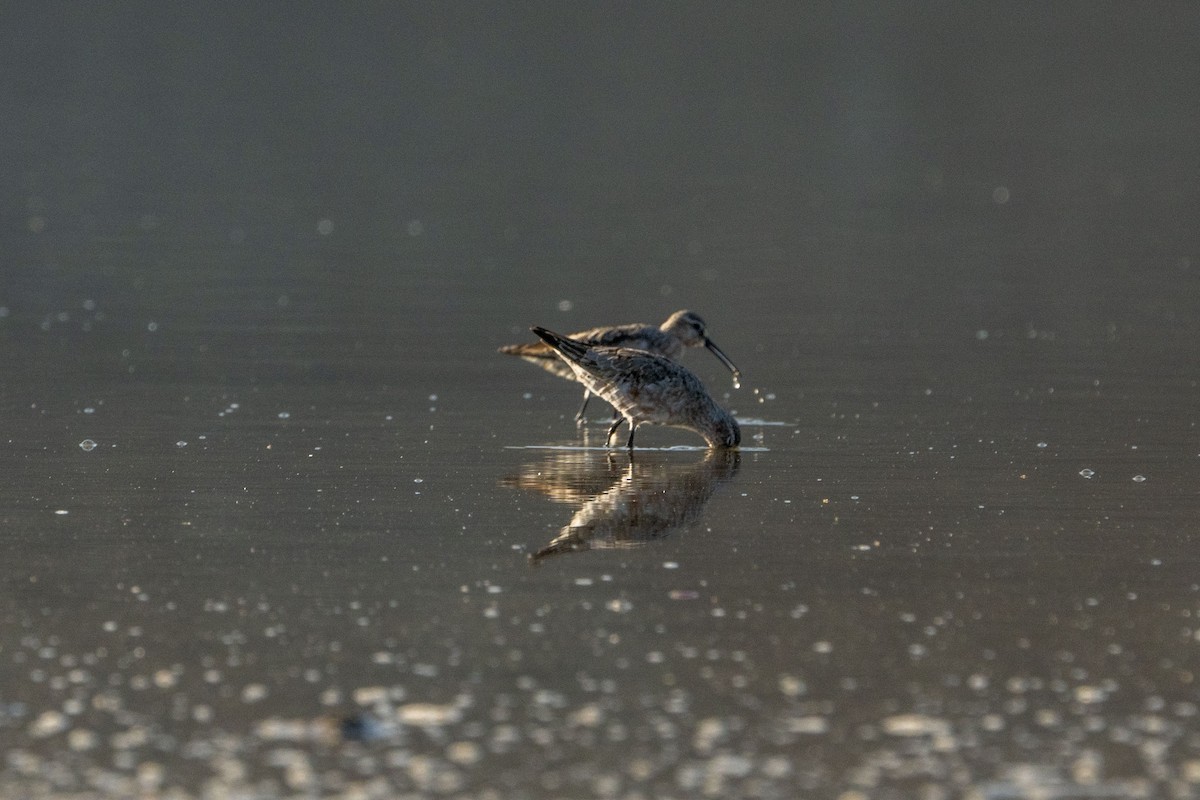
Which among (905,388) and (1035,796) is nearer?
(1035,796)

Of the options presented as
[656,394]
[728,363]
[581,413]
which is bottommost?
[581,413]

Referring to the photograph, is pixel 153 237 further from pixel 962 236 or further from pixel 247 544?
pixel 247 544

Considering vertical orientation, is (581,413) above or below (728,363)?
below

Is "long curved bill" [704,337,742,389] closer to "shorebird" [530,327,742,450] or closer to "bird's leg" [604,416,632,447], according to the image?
"bird's leg" [604,416,632,447]

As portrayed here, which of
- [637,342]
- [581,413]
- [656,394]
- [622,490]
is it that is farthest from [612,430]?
[637,342]

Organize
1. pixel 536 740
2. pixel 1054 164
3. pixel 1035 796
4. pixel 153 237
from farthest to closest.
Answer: pixel 1054 164
pixel 153 237
pixel 536 740
pixel 1035 796

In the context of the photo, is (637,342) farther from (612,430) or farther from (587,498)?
(587,498)

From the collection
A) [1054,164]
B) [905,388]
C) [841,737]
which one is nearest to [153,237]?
[905,388]
